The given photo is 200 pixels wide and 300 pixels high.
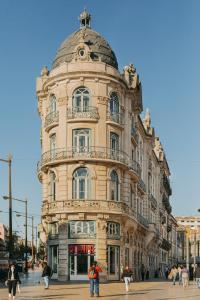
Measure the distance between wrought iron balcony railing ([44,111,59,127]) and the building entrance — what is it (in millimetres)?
10038

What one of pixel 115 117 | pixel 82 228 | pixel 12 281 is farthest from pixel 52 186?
pixel 12 281

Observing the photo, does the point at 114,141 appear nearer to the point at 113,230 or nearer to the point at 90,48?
the point at 113,230

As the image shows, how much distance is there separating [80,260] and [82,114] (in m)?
11.2

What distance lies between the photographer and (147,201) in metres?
71.6

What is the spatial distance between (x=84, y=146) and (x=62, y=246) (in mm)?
7863

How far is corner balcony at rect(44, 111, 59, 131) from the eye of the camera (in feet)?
166

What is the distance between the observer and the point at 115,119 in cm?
5106

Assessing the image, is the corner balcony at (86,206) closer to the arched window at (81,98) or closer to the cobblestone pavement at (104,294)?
the arched window at (81,98)

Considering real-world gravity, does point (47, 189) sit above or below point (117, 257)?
above

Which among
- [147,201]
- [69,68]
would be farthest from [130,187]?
[147,201]

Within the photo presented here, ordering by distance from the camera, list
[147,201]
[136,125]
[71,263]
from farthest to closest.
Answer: [147,201]
[136,125]
[71,263]

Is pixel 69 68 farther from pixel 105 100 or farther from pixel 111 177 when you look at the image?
pixel 111 177

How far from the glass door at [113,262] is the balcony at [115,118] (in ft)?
32.6

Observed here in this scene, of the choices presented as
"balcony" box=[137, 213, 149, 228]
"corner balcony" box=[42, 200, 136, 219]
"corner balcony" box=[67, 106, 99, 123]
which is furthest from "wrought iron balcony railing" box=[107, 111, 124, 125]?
"balcony" box=[137, 213, 149, 228]
